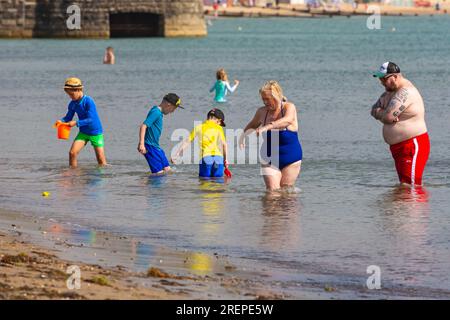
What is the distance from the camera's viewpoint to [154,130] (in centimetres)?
1792

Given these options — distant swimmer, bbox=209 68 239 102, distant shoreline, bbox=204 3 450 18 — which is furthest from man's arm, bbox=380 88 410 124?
distant shoreline, bbox=204 3 450 18

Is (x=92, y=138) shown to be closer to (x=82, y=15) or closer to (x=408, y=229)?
(x=408, y=229)

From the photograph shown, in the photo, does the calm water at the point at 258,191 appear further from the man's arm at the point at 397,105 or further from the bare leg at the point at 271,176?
the man's arm at the point at 397,105

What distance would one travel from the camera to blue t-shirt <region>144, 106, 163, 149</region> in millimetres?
17781

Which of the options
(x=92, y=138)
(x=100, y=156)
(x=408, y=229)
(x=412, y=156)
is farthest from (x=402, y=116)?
(x=100, y=156)

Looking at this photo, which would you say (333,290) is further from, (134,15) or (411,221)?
(134,15)

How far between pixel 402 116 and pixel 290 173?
159cm

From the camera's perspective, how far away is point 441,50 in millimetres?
84250

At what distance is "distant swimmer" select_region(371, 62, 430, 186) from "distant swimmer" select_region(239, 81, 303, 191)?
1.29m

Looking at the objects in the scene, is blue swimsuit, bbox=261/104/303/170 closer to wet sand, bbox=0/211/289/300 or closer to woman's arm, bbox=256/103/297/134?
woman's arm, bbox=256/103/297/134

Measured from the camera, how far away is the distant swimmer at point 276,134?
1511 centimetres
